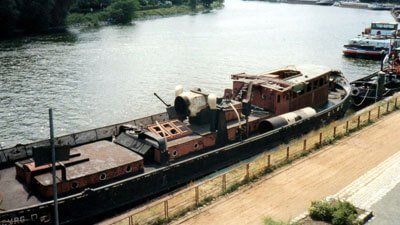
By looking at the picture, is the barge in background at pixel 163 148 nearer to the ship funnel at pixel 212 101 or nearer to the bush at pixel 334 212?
the ship funnel at pixel 212 101

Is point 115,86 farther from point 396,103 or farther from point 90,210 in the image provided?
point 90,210

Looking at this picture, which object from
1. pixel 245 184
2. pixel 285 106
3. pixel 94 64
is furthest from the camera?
pixel 94 64

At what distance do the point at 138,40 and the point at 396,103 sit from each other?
173 ft

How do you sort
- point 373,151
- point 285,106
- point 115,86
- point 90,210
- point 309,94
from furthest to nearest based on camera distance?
point 115,86 < point 309,94 < point 285,106 < point 373,151 < point 90,210

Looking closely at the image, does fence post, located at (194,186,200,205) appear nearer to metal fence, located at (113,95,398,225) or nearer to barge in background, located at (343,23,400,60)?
metal fence, located at (113,95,398,225)

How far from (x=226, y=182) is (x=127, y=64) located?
41.2 meters

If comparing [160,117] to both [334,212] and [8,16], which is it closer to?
[334,212]

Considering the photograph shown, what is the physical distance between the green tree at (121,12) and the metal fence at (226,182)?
3348 inches

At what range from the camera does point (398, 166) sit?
78.2ft

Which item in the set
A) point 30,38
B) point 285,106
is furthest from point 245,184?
point 30,38

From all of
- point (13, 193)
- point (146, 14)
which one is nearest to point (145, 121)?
point (13, 193)

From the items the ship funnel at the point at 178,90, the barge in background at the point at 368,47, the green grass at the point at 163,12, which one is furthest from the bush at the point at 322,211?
the green grass at the point at 163,12

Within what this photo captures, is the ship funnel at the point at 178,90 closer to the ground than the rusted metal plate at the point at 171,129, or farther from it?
farther from it

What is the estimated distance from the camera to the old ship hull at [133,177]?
18188 mm
